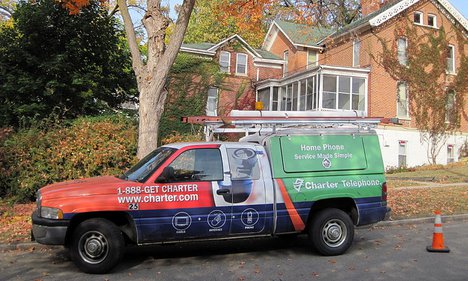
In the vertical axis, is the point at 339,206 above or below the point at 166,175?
below

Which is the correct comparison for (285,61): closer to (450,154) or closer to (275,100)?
(275,100)

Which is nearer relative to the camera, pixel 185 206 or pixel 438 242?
pixel 185 206

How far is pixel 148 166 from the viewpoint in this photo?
263 inches

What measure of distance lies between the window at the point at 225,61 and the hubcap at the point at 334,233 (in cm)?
2344

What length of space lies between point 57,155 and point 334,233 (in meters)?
8.25

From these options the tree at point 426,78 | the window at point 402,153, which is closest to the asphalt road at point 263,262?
the window at point 402,153

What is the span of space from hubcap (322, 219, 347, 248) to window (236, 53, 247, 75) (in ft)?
79.3

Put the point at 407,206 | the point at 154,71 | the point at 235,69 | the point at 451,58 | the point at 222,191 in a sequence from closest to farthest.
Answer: the point at 222,191 < the point at 154,71 < the point at 407,206 < the point at 451,58 < the point at 235,69

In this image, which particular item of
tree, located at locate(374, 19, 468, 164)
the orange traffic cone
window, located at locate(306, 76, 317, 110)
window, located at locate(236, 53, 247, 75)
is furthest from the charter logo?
window, located at locate(236, 53, 247, 75)

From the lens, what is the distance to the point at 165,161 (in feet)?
21.2

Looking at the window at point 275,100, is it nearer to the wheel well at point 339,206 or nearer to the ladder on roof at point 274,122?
the ladder on roof at point 274,122

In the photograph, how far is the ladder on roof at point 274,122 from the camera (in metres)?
7.05

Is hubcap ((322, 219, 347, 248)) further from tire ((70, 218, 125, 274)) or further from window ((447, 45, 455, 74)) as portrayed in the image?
window ((447, 45, 455, 74))

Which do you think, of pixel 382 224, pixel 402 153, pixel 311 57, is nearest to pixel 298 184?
pixel 382 224
